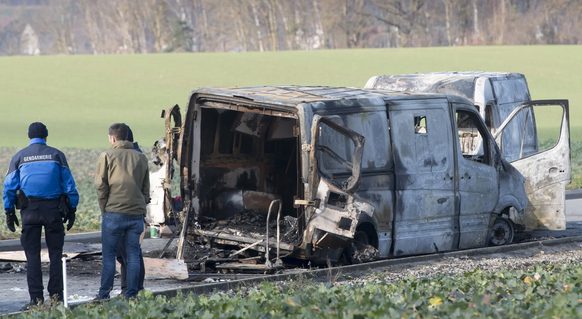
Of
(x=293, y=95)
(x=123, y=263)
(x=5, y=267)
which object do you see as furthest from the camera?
(x=5, y=267)

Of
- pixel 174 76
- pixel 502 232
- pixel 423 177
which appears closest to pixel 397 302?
pixel 423 177

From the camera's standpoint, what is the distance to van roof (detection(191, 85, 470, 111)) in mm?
9188

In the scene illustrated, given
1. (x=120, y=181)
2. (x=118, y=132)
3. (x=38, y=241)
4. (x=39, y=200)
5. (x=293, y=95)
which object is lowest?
(x=38, y=241)

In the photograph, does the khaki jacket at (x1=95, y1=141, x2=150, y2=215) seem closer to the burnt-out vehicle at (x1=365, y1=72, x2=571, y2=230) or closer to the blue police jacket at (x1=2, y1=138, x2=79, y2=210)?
the blue police jacket at (x1=2, y1=138, x2=79, y2=210)

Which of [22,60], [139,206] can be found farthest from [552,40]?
[139,206]

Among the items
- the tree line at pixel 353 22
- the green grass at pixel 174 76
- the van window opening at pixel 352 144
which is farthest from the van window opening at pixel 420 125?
the tree line at pixel 353 22

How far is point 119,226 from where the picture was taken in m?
7.83

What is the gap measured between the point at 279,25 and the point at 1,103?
183ft

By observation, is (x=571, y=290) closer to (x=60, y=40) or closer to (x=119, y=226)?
(x=119, y=226)

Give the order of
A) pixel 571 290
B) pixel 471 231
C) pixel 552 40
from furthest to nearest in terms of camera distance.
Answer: pixel 552 40 < pixel 471 231 < pixel 571 290

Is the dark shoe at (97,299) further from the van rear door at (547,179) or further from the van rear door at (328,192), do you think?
the van rear door at (547,179)

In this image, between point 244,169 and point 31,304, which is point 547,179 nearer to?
point 244,169

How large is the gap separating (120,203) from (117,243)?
1.30 ft

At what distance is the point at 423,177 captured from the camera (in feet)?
32.5
